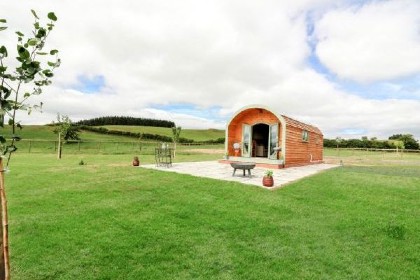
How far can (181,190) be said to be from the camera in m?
10.3

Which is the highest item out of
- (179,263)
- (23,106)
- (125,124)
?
(125,124)

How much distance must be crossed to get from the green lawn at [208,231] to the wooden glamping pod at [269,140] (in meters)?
8.42

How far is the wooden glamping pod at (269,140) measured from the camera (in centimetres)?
1923

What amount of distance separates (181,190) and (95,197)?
2674mm

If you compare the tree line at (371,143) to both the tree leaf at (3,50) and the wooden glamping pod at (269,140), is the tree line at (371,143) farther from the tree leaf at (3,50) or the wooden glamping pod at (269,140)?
the tree leaf at (3,50)

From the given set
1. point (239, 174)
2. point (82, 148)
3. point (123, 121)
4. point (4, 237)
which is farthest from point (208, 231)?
point (123, 121)

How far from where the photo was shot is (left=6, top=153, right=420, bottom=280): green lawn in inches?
202

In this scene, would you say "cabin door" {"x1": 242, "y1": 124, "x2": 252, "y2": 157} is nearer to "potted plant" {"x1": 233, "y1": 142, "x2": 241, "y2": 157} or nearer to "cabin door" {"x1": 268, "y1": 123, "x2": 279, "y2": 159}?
"potted plant" {"x1": 233, "y1": 142, "x2": 241, "y2": 157}

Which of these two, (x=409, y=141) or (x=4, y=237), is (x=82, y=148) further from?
(x=409, y=141)

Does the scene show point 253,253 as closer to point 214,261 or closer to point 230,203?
point 214,261

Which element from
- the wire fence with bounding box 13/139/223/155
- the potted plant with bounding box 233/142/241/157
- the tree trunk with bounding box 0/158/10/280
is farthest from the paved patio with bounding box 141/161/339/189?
the wire fence with bounding box 13/139/223/155

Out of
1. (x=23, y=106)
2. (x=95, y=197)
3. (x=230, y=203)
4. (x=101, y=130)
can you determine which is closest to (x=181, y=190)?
(x=230, y=203)

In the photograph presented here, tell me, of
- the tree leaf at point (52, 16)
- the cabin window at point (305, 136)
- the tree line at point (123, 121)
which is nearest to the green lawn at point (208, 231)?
the tree leaf at point (52, 16)

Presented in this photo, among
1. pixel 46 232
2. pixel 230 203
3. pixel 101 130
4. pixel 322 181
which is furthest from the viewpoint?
pixel 101 130
